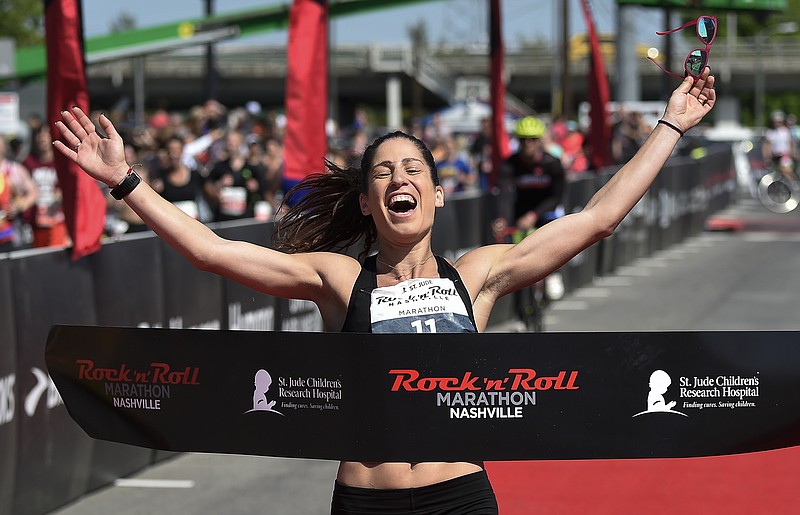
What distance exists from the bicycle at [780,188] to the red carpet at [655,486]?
21.5m

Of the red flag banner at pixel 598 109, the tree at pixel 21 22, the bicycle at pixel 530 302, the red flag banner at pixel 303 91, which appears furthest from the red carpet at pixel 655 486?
the tree at pixel 21 22

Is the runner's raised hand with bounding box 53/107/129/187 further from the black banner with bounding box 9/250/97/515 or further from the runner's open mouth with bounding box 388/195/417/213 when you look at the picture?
the black banner with bounding box 9/250/97/515

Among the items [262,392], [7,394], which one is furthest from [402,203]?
[7,394]

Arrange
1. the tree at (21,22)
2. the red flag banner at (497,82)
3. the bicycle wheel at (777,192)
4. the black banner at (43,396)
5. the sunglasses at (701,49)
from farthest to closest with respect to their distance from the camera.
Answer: the tree at (21,22)
the bicycle wheel at (777,192)
the red flag banner at (497,82)
the black banner at (43,396)
the sunglasses at (701,49)

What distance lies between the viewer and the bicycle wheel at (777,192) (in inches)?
1151

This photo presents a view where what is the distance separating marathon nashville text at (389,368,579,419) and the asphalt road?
12.7 ft

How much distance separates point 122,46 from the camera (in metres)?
23.7

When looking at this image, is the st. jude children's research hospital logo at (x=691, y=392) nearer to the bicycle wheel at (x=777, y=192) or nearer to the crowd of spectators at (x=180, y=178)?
the crowd of spectators at (x=180, y=178)

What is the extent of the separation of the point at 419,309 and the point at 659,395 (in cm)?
70

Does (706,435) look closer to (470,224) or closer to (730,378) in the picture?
(730,378)

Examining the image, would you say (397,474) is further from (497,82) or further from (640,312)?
(497,82)

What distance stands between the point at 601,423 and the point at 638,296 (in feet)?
43.2

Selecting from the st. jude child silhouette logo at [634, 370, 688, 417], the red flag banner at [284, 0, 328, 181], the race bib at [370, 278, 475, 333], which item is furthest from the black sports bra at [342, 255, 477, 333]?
the red flag banner at [284, 0, 328, 181]

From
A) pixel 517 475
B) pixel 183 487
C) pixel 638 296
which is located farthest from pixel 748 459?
pixel 638 296
